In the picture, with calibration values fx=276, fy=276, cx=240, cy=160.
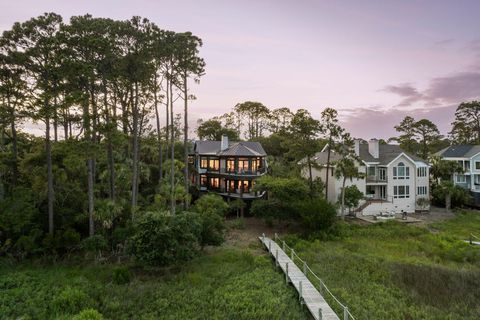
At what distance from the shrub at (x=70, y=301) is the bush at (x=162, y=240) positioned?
333 cm

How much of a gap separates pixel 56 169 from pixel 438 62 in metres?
37.2

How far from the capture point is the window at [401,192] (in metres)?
33.1

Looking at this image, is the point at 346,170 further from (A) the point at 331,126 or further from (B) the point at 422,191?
(B) the point at 422,191

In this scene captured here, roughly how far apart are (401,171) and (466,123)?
35.4 m

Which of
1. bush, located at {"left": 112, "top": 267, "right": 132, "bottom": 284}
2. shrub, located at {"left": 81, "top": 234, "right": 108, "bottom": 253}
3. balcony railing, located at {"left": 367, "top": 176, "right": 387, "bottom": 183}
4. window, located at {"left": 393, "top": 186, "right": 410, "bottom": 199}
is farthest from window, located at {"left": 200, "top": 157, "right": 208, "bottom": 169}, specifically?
window, located at {"left": 393, "top": 186, "right": 410, "bottom": 199}

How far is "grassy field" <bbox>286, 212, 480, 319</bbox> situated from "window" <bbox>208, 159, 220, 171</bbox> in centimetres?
1661

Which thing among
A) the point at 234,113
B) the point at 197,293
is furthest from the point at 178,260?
the point at 234,113

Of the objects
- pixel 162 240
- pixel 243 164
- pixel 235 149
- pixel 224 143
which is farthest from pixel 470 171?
pixel 162 240

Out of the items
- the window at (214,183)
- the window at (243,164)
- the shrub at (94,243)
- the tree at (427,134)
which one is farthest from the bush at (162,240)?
the tree at (427,134)

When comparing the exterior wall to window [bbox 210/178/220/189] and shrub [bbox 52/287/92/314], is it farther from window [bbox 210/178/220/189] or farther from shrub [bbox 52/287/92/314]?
shrub [bbox 52/287/92/314]

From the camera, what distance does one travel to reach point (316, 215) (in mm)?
23266

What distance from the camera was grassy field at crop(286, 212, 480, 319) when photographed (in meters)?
12.4

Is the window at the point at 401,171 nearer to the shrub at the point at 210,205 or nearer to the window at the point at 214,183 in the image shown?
the window at the point at 214,183

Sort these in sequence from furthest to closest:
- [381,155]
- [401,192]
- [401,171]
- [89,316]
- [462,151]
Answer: [462,151] → [381,155] → [401,171] → [401,192] → [89,316]
